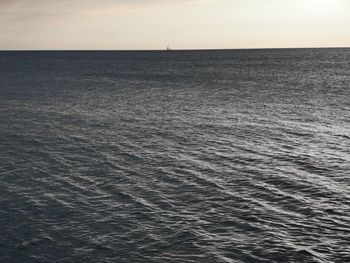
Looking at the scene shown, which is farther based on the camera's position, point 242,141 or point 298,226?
point 242,141

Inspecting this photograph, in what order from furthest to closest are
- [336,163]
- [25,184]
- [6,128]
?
[6,128], [336,163], [25,184]

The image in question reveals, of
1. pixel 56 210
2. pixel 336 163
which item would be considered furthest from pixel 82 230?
pixel 336 163

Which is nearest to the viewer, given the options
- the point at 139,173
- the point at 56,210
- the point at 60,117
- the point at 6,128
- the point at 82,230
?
the point at 82,230

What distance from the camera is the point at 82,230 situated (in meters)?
26.2

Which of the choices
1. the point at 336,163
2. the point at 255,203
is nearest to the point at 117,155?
the point at 255,203

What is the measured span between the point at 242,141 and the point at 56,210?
83.6 feet

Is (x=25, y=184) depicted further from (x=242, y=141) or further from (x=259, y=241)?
(x=242, y=141)

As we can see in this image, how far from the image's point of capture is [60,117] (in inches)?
2650

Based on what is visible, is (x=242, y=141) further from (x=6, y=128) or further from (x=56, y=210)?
(x=6, y=128)

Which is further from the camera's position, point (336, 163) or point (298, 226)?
point (336, 163)

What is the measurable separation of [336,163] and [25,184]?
2703 cm

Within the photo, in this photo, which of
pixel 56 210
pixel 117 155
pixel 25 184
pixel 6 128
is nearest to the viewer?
pixel 56 210

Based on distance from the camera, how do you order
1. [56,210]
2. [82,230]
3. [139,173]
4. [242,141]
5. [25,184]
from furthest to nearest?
[242,141] → [139,173] → [25,184] → [56,210] → [82,230]

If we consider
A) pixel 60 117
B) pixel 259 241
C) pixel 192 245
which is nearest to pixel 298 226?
pixel 259 241
